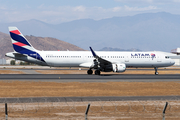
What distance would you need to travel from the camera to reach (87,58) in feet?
161

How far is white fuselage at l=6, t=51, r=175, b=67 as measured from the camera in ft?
159

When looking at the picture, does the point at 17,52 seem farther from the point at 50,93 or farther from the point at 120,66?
the point at 50,93

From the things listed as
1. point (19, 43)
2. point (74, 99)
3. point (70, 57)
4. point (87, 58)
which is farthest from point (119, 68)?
point (74, 99)

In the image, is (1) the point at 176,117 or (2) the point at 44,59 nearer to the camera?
(1) the point at 176,117

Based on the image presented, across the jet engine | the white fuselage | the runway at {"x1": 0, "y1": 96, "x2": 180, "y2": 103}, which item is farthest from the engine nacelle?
the runway at {"x1": 0, "y1": 96, "x2": 180, "y2": 103}

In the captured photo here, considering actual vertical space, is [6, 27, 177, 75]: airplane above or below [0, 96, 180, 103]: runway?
above

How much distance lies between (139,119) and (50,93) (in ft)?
38.5

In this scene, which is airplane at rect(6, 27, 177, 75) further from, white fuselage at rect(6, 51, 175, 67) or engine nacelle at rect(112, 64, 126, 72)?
engine nacelle at rect(112, 64, 126, 72)

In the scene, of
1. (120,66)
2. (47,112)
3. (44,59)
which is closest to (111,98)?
(47,112)

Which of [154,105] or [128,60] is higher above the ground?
[128,60]

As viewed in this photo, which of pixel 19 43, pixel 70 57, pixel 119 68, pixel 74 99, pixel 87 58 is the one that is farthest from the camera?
pixel 19 43

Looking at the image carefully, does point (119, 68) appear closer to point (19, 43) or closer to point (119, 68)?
point (119, 68)

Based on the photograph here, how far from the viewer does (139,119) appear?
14.6m

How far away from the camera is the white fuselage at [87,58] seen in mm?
48500
